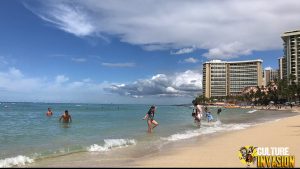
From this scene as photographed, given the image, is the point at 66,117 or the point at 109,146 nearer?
the point at 109,146

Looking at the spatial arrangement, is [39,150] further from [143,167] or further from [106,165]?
[143,167]

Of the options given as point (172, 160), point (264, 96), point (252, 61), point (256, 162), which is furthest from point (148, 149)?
point (252, 61)

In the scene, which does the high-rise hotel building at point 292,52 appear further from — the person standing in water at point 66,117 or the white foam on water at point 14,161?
the white foam on water at point 14,161

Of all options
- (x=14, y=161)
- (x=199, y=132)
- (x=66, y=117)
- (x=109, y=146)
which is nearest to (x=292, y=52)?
(x=66, y=117)

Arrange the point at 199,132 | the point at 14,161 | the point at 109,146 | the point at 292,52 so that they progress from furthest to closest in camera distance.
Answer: the point at 292,52 < the point at 199,132 < the point at 109,146 < the point at 14,161

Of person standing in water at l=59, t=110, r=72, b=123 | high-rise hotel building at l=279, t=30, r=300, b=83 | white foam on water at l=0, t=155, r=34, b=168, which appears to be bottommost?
white foam on water at l=0, t=155, r=34, b=168

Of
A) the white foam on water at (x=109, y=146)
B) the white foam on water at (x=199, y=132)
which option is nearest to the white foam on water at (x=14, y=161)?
the white foam on water at (x=109, y=146)

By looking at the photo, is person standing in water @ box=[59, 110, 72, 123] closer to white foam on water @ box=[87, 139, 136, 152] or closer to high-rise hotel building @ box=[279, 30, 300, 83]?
white foam on water @ box=[87, 139, 136, 152]

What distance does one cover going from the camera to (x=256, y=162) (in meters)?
7.46

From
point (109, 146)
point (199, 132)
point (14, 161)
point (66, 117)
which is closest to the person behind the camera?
point (14, 161)

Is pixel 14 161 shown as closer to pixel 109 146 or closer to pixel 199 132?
pixel 109 146

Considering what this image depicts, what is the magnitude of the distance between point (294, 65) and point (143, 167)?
5715 inches

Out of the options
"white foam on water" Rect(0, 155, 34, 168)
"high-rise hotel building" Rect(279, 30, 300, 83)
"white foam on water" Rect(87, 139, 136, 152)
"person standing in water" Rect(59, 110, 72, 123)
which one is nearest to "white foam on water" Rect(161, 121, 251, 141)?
"white foam on water" Rect(87, 139, 136, 152)

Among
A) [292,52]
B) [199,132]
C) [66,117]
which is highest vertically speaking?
[292,52]
